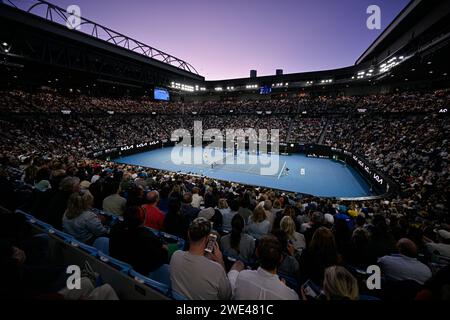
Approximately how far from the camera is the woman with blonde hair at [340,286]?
1.87 meters

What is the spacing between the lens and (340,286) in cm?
187

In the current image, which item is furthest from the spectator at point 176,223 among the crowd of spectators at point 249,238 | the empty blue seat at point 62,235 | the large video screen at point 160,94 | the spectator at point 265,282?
the large video screen at point 160,94

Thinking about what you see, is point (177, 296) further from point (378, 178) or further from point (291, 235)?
point (378, 178)

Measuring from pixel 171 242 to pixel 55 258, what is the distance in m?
1.84

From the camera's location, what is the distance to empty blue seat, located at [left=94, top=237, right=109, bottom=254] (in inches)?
133

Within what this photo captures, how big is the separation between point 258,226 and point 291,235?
84 cm

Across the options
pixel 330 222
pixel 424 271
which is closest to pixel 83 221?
pixel 424 271

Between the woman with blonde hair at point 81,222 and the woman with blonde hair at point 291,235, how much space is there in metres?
3.49

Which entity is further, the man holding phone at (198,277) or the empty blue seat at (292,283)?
the empty blue seat at (292,283)

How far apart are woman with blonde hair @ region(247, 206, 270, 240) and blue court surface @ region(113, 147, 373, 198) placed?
575 inches

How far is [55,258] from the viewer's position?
3273mm

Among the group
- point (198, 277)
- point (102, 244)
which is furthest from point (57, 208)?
point (198, 277)

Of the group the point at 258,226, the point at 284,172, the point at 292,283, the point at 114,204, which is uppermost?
the point at 114,204

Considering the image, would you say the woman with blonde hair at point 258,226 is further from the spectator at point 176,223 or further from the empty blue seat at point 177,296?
the empty blue seat at point 177,296
